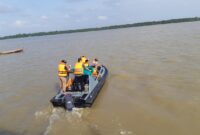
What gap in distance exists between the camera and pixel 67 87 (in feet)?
35.1

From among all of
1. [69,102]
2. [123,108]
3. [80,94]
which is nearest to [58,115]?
[69,102]

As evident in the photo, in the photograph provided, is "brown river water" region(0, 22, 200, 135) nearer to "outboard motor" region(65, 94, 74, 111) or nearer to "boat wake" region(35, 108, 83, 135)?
"boat wake" region(35, 108, 83, 135)

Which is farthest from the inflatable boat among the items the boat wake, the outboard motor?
the boat wake

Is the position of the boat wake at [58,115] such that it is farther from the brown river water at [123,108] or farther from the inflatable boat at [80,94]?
the inflatable boat at [80,94]

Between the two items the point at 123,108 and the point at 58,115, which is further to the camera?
the point at 123,108

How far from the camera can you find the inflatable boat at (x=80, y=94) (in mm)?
9500

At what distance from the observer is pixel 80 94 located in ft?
33.4

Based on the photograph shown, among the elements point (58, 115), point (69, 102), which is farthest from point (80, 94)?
point (58, 115)

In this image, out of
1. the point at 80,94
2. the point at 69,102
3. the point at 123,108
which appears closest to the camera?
the point at 69,102

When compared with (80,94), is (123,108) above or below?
below

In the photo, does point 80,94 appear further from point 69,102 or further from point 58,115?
point 58,115

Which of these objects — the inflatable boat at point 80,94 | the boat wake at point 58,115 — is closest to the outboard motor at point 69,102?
the inflatable boat at point 80,94

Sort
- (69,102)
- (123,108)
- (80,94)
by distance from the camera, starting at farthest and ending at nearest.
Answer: (80,94)
(123,108)
(69,102)

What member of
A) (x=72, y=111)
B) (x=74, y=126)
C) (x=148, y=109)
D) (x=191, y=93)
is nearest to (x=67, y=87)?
(x=72, y=111)
